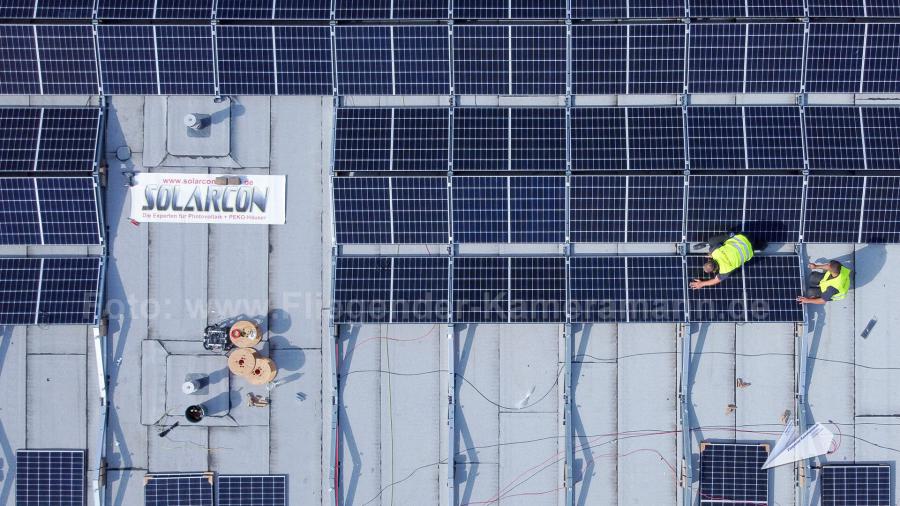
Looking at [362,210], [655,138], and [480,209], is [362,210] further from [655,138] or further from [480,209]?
[655,138]

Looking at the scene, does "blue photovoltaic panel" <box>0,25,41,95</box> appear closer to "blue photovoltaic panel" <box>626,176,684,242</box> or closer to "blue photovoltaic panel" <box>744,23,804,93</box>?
"blue photovoltaic panel" <box>626,176,684,242</box>

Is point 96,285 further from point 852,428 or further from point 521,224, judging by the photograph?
point 852,428

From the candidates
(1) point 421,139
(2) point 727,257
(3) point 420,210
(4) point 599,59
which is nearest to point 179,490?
(3) point 420,210

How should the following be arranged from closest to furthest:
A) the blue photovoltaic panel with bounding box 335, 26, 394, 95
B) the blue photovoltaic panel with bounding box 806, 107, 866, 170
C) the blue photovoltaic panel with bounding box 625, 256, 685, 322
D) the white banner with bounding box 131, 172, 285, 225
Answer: the blue photovoltaic panel with bounding box 625, 256, 685, 322 → the blue photovoltaic panel with bounding box 806, 107, 866, 170 → the blue photovoltaic panel with bounding box 335, 26, 394, 95 → the white banner with bounding box 131, 172, 285, 225

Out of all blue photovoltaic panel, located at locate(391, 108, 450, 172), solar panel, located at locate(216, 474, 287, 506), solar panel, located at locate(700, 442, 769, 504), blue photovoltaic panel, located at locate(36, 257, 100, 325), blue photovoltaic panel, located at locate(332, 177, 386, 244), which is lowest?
solar panel, located at locate(216, 474, 287, 506)

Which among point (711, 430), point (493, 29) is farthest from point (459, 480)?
point (493, 29)

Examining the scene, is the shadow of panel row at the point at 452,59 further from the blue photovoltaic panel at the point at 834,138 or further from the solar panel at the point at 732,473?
the solar panel at the point at 732,473

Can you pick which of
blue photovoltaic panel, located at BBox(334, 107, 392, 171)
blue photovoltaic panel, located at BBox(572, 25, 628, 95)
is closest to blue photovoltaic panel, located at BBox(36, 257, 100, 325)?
blue photovoltaic panel, located at BBox(334, 107, 392, 171)
